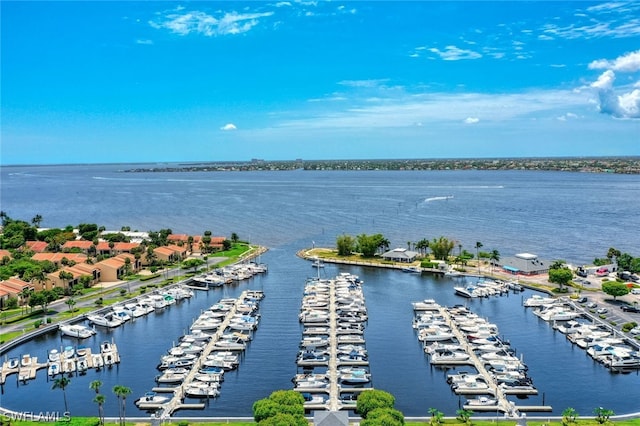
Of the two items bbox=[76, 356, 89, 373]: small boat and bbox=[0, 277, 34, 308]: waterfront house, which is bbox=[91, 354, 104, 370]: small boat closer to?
bbox=[76, 356, 89, 373]: small boat

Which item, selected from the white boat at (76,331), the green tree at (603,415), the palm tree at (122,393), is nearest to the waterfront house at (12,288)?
the white boat at (76,331)

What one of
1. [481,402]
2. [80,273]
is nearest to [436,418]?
[481,402]

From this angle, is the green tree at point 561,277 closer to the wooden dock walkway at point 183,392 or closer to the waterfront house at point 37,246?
the wooden dock walkway at point 183,392

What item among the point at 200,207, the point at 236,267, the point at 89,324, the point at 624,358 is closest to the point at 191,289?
the point at 236,267

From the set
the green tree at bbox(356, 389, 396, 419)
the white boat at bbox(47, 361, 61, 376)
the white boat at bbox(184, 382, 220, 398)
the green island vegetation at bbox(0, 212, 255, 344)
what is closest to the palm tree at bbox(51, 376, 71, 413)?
the white boat at bbox(47, 361, 61, 376)

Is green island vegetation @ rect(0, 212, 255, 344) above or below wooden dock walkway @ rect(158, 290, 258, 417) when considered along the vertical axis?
above

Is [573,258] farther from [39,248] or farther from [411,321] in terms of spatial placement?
[39,248]
